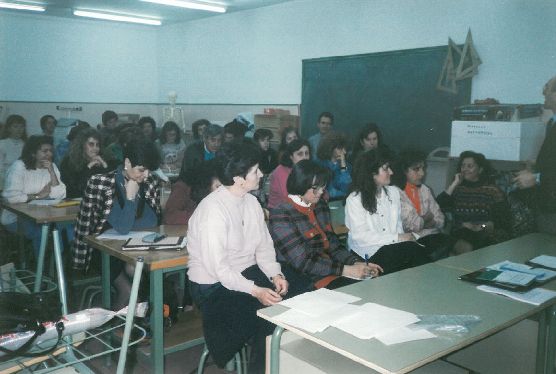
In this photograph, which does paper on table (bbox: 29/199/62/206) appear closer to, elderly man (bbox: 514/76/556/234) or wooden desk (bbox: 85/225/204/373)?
wooden desk (bbox: 85/225/204/373)

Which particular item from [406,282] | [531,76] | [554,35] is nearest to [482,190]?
[531,76]

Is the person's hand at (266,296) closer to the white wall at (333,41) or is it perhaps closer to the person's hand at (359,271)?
the person's hand at (359,271)

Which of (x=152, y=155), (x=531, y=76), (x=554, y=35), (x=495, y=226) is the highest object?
(x=554, y=35)

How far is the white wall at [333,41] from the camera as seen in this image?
4.55 metres

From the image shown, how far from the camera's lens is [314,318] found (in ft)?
5.69

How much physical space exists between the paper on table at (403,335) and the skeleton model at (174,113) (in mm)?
7823

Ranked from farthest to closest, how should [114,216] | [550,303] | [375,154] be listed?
[375,154], [114,216], [550,303]

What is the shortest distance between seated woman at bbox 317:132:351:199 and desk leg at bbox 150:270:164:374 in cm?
272

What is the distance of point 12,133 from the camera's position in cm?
603

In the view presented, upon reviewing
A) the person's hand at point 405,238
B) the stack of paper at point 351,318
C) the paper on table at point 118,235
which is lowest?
the person's hand at point 405,238

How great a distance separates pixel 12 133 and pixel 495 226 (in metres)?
5.55

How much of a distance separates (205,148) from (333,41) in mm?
2382

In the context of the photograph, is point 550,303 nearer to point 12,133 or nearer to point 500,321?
point 500,321

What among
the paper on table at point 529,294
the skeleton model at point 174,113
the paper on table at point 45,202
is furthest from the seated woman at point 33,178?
the skeleton model at point 174,113
